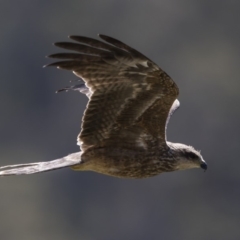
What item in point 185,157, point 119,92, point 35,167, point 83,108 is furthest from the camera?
point 83,108

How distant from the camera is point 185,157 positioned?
8.42 metres

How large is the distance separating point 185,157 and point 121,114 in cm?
74

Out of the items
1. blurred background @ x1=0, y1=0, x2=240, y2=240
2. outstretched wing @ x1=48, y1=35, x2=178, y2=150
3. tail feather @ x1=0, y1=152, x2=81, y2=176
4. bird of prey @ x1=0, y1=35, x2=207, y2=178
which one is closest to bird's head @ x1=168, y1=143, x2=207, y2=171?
bird of prey @ x1=0, y1=35, x2=207, y2=178

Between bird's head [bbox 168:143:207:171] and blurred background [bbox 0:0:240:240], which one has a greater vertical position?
bird's head [bbox 168:143:207:171]

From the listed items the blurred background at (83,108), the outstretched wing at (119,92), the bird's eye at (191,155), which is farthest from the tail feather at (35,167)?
the blurred background at (83,108)

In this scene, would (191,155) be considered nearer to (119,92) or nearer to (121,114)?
(121,114)

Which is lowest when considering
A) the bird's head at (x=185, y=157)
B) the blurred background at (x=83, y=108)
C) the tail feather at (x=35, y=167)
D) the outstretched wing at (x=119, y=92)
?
the blurred background at (x=83, y=108)

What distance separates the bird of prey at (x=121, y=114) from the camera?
24.6 ft

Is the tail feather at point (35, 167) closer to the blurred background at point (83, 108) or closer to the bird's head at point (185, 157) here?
the bird's head at point (185, 157)

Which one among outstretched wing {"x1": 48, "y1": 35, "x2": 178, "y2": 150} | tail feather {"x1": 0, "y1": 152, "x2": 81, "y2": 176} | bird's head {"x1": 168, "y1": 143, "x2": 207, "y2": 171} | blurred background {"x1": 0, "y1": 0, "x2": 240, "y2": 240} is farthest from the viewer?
blurred background {"x1": 0, "y1": 0, "x2": 240, "y2": 240}

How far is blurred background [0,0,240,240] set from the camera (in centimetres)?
2484

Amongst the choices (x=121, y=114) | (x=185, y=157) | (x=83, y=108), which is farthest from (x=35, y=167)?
(x=83, y=108)

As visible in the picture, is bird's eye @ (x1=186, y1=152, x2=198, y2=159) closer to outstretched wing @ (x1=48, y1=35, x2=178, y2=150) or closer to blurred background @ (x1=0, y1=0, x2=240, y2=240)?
outstretched wing @ (x1=48, y1=35, x2=178, y2=150)

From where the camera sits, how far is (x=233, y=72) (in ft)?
93.9
